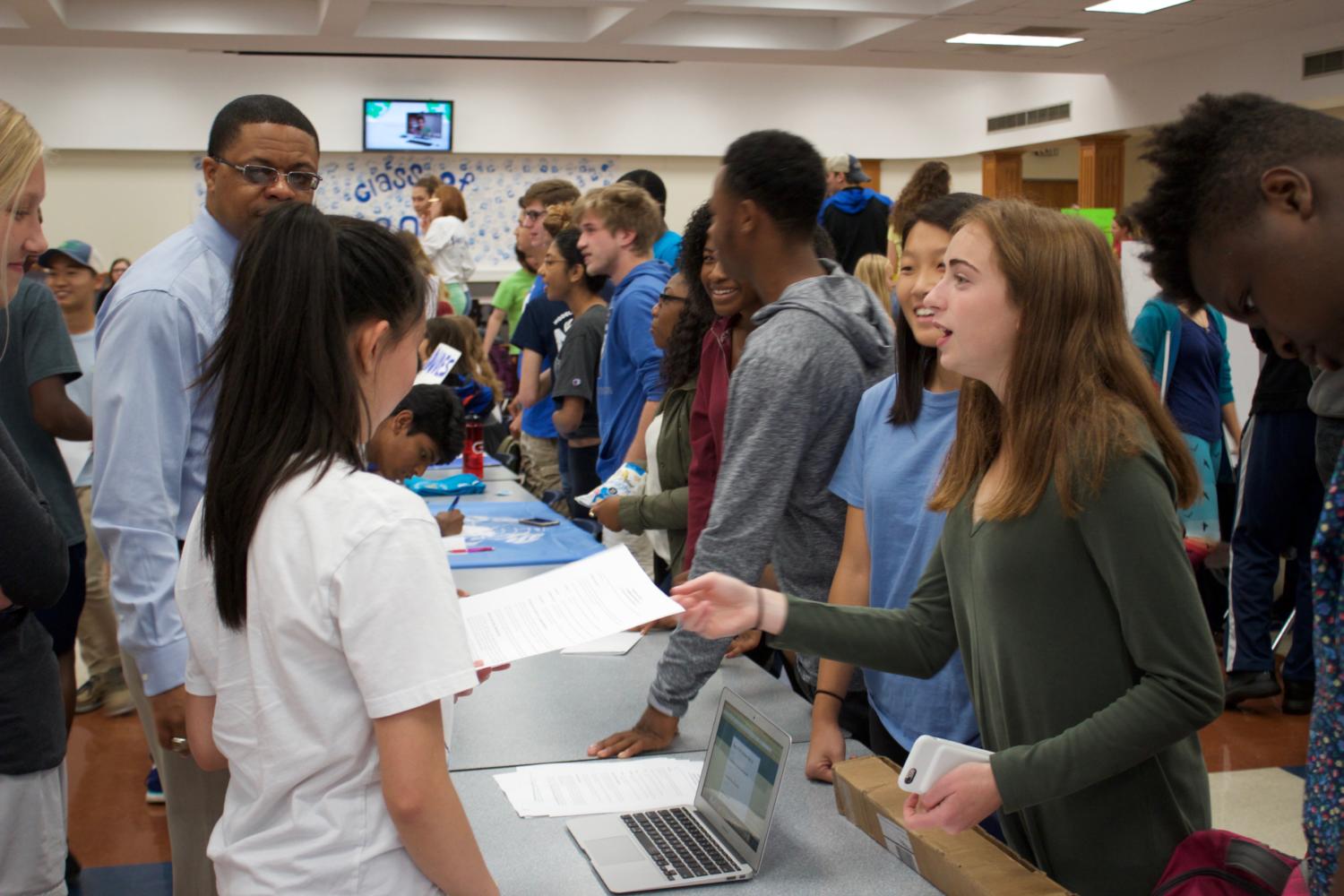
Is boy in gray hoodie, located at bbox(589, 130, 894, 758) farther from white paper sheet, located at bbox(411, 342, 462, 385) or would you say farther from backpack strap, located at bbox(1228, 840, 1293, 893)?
white paper sheet, located at bbox(411, 342, 462, 385)

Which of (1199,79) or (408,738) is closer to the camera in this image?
(408,738)

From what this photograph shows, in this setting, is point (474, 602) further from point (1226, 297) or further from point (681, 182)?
point (681, 182)

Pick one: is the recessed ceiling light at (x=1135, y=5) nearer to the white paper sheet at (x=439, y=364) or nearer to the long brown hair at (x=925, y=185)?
the long brown hair at (x=925, y=185)

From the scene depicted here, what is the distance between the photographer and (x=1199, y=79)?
966 centimetres

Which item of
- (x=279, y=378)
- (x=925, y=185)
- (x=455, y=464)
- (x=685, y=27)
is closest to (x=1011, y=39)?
(x=685, y=27)

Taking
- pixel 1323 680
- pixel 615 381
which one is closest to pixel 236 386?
pixel 1323 680

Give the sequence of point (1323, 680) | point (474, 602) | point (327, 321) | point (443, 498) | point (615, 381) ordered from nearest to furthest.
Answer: point (1323, 680), point (327, 321), point (474, 602), point (615, 381), point (443, 498)

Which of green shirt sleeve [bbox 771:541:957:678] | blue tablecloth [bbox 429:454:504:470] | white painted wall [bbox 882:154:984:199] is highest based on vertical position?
white painted wall [bbox 882:154:984:199]

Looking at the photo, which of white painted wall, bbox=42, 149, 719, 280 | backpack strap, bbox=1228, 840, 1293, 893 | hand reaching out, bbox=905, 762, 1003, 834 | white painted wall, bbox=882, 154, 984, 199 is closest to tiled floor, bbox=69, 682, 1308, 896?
backpack strap, bbox=1228, 840, 1293, 893

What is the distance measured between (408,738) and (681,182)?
11855mm

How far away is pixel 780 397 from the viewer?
1.88 metres

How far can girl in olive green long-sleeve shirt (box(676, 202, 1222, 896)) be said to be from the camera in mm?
1295

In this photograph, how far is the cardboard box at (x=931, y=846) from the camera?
1.30 meters

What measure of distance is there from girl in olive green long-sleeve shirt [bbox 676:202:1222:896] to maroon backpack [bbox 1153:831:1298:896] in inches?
4.4
